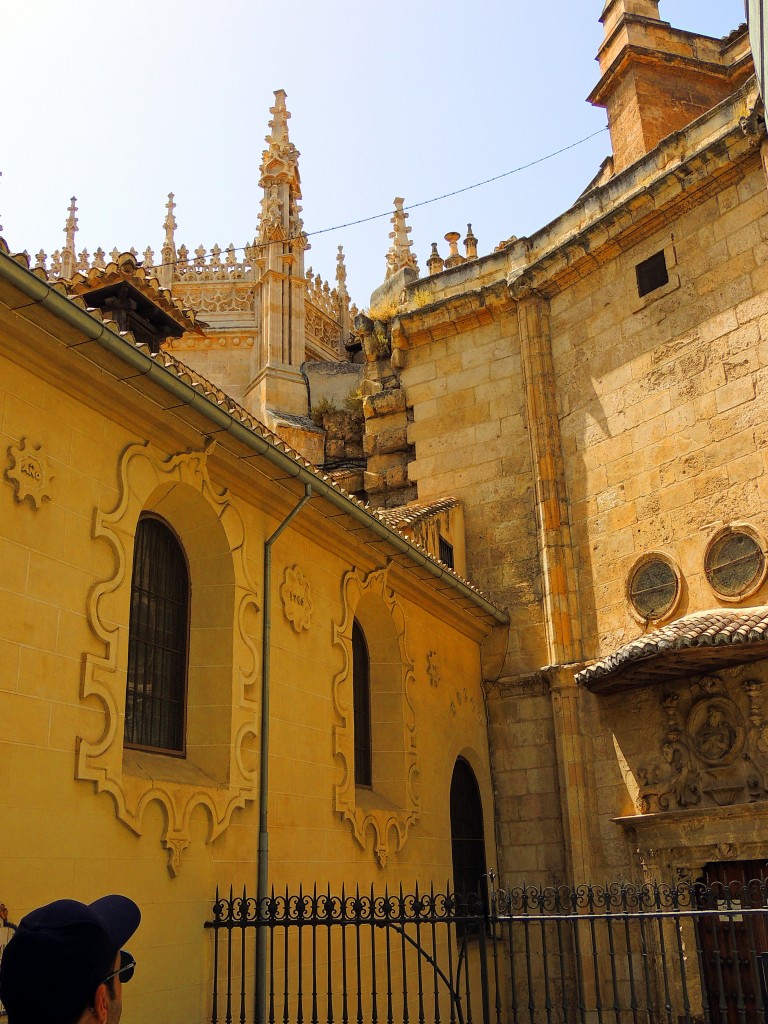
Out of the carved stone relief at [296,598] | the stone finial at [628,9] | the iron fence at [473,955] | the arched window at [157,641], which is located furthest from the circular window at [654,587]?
the stone finial at [628,9]

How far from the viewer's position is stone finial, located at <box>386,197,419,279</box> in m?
26.0

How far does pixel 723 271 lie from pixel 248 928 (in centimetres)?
956

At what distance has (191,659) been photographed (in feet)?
28.5

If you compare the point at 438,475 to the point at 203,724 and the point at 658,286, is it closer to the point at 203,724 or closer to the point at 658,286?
the point at 658,286

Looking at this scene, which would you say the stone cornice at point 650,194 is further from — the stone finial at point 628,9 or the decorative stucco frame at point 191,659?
the decorative stucco frame at point 191,659

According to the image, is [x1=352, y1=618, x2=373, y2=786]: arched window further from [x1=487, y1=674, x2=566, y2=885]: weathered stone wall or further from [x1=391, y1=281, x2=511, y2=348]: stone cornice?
[x1=391, y1=281, x2=511, y2=348]: stone cornice

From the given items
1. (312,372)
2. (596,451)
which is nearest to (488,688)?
(596,451)

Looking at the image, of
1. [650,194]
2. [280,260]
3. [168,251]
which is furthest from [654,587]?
[168,251]

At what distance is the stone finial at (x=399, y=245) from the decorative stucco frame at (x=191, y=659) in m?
18.0

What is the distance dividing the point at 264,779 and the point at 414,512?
6.21m

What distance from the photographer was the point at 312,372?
23.2 m

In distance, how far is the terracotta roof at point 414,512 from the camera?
13883 mm

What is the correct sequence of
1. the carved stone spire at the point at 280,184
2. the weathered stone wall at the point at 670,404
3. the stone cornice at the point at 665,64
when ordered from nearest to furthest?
the weathered stone wall at the point at 670,404 < the stone cornice at the point at 665,64 < the carved stone spire at the point at 280,184

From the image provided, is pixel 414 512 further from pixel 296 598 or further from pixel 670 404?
pixel 296 598
